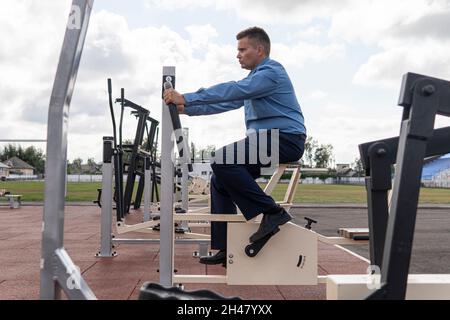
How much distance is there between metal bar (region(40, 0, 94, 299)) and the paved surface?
4.39ft

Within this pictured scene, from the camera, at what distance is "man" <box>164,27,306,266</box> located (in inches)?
93.8

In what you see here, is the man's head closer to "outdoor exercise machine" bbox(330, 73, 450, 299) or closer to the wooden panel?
the wooden panel

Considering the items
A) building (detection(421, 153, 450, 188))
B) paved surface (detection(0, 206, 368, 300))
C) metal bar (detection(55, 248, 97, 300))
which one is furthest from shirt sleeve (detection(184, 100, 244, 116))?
building (detection(421, 153, 450, 188))

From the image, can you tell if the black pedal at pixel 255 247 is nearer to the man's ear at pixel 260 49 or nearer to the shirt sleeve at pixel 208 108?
the shirt sleeve at pixel 208 108

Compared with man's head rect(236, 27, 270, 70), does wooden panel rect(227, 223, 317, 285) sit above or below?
below

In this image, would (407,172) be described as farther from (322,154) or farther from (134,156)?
(322,154)

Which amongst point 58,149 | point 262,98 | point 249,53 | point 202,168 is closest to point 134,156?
point 202,168

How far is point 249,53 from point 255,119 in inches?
16.3

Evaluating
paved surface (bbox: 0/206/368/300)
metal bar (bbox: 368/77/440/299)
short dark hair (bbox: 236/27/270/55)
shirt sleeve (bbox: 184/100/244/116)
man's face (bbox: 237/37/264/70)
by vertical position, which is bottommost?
paved surface (bbox: 0/206/368/300)

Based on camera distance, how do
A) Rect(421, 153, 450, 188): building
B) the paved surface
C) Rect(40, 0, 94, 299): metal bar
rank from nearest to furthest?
Rect(40, 0, 94, 299): metal bar, the paved surface, Rect(421, 153, 450, 188): building

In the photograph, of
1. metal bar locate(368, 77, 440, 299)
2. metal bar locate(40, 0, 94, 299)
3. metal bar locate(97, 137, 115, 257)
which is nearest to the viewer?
metal bar locate(368, 77, 440, 299)

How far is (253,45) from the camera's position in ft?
8.98

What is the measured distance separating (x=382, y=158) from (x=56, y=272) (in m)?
1.09

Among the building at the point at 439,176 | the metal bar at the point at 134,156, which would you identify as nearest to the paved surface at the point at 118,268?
the metal bar at the point at 134,156
